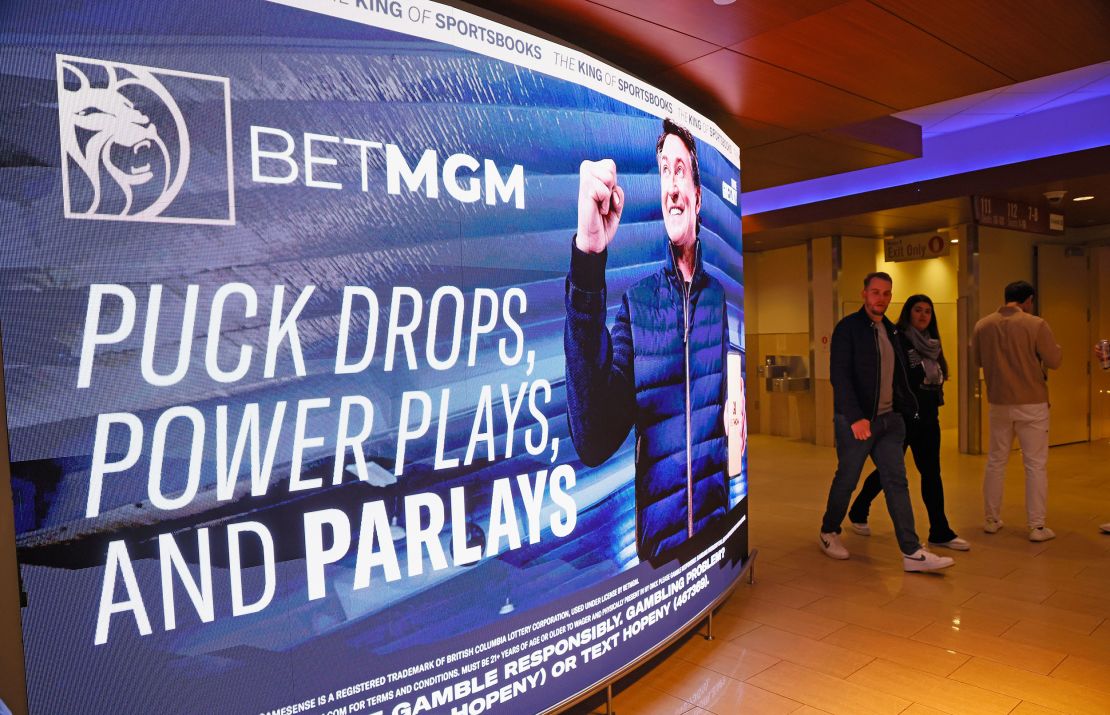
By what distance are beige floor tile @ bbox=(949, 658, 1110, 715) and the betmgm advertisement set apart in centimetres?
145

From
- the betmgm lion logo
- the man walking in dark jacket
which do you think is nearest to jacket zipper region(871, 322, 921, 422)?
the man walking in dark jacket

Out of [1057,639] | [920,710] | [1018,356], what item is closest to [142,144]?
[920,710]

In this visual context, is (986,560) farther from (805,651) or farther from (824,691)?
(824,691)

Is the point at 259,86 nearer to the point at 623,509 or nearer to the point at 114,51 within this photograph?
the point at 114,51

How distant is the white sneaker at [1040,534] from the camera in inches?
199

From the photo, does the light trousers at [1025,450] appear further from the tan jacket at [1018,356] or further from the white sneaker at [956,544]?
the white sneaker at [956,544]

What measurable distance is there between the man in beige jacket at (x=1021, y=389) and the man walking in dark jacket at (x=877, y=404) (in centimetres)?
106

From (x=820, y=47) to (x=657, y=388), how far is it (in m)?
2.05

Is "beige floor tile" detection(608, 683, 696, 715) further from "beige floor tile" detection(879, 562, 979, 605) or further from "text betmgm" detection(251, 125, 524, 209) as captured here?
"text betmgm" detection(251, 125, 524, 209)

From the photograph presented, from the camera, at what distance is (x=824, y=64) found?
13.2 ft

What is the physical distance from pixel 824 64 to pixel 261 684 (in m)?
3.95

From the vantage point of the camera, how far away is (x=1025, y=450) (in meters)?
5.12

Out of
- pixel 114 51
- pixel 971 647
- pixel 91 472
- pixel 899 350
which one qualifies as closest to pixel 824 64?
pixel 899 350

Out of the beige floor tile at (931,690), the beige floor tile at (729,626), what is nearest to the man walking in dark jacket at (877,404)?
the beige floor tile at (729,626)
